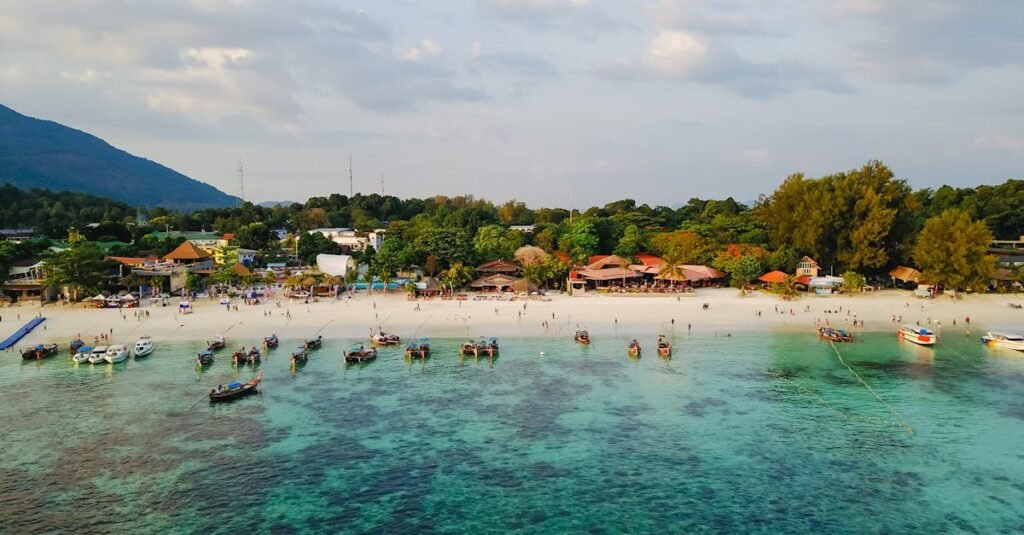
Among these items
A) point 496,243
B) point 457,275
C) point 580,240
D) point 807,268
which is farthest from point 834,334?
point 496,243

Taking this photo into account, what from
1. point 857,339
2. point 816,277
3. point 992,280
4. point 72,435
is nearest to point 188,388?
point 72,435

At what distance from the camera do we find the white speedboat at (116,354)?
118ft

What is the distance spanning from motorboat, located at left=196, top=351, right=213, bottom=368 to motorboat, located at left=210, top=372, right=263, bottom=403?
4702mm

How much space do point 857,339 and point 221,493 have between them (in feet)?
125

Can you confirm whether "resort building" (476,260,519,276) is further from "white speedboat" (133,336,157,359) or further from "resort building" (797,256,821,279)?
"white speedboat" (133,336,157,359)

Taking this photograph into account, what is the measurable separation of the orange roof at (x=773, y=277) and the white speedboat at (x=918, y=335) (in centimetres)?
1551

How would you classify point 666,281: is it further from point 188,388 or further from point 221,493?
point 221,493

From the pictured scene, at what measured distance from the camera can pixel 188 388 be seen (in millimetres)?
31219

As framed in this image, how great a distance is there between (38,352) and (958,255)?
223ft

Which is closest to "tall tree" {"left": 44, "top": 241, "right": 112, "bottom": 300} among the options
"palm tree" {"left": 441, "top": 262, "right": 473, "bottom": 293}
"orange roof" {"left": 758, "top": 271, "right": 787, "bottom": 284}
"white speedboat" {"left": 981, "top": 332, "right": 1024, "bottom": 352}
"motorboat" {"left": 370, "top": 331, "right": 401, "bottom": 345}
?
"motorboat" {"left": 370, "top": 331, "right": 401, "bottom": 345}

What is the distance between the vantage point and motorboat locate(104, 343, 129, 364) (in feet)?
118

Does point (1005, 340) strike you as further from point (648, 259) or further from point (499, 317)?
point (499, 317)

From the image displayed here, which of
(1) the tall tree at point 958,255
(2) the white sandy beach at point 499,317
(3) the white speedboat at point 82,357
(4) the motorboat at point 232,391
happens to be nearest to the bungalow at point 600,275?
(2) the white sandy beach at point 499,317

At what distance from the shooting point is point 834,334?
4112 centimetres
